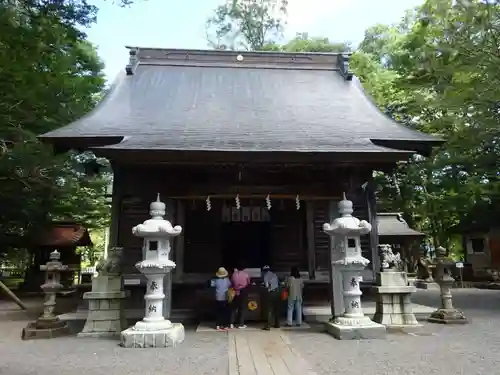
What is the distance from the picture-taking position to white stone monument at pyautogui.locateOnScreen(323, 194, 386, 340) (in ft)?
23.6

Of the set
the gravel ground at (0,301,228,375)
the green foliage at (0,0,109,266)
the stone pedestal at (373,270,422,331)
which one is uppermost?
the green foliage at (0,0,109,266)

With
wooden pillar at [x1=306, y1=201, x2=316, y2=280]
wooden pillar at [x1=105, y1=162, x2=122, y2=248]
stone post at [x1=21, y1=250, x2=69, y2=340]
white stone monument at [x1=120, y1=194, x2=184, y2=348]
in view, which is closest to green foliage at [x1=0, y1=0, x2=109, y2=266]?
wooden pillar at [x1=105, y1=162, x2=122, y2=248]

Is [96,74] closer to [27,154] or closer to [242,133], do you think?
[27,154]

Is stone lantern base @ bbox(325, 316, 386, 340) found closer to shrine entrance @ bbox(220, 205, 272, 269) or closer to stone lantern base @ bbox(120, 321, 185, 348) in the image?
stone lantern base @ bbox(120, 321, 185, 348)

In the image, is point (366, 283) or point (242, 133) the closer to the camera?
point (242, 133)

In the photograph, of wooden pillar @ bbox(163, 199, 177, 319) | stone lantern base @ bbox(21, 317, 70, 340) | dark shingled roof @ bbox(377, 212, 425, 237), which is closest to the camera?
stone lantern base @ bbox(21, 317, 70, 340)

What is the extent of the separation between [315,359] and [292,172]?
14.5 ft

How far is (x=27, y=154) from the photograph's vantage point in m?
12.2

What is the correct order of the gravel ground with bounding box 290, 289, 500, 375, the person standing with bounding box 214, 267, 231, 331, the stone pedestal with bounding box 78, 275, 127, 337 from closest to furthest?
the gravel ground with bounding box 290, 289, 500, 375 < the stone pedestal with bounding box 78, 275, 127, 337 < the person standing with bounding box 214, 267, 231, 331

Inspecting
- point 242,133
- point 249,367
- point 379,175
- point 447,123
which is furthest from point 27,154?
point 379,175

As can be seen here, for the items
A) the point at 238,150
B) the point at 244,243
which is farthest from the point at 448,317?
the point at 244,243

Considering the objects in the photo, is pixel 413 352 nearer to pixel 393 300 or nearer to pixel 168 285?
pixel 393 300

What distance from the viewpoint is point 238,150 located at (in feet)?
26.0

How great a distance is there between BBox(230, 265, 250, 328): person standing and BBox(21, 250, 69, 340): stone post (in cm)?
347
